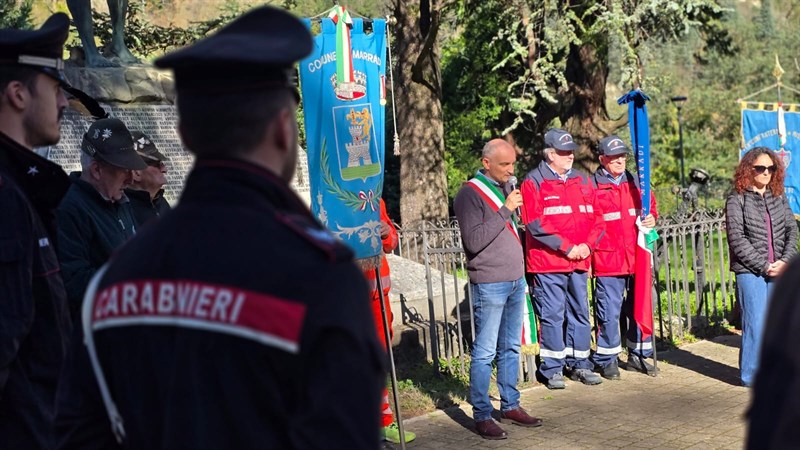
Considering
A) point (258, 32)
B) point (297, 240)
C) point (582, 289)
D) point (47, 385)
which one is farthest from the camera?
point (582, 289)

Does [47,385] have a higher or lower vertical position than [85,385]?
lower

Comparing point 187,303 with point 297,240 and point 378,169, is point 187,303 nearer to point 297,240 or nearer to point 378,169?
point 297,240

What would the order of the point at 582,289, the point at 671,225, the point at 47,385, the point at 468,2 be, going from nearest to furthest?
the point at 47,385 < the point at 582,289 < the point at 671,225 < the point at 468,2

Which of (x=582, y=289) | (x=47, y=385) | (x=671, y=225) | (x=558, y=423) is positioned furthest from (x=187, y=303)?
(x=671, y=225)

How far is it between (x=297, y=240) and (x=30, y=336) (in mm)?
1641

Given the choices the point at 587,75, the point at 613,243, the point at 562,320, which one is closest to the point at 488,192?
the point at 562,320

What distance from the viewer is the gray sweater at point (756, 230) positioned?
26.0 ft

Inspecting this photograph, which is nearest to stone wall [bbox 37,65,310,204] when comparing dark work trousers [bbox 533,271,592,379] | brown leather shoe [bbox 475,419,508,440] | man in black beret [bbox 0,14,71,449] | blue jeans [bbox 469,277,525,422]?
dark work trousers [bbox 533,271,592,379]

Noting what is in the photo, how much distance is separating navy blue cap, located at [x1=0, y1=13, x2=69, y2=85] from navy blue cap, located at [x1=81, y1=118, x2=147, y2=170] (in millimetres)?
1602

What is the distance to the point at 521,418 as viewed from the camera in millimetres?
7270

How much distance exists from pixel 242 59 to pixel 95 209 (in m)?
3.08

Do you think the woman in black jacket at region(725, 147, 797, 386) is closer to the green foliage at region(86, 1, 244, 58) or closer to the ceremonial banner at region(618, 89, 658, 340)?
the ceremonial banner at region(618, 89, 658, 340)

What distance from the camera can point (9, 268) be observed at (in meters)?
3.00

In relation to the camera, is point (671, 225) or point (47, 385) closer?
point (47, 385)
